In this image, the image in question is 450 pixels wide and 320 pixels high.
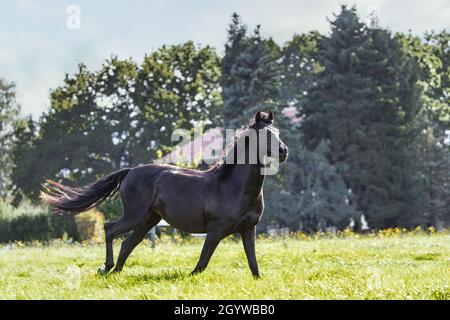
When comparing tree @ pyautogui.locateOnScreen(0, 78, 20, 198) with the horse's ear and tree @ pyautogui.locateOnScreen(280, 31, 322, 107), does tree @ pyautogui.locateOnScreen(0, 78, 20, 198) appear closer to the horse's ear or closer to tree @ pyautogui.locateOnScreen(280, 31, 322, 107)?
tree @ pyautogui.locateOnScreen(280, 31, 322, 107)

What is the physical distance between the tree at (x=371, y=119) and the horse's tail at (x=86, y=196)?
20.9 m

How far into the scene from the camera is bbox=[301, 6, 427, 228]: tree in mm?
29328

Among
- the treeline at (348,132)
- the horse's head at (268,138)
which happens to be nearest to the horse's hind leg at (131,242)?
the horse's head at (268,138)

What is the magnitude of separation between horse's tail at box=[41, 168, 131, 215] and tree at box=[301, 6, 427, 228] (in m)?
20.9

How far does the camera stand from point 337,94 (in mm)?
31000

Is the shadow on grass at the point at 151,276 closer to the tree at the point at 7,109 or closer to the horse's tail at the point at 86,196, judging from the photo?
the horse's tail at the point at 86,196

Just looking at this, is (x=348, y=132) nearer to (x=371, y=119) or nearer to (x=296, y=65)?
(x=371, y=119)

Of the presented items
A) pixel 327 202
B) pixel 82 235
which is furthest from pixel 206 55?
pixel 82 235

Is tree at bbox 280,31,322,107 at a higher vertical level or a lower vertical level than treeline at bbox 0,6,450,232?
higher

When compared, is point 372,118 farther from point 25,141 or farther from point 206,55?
point 25,141

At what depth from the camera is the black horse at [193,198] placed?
8.03m

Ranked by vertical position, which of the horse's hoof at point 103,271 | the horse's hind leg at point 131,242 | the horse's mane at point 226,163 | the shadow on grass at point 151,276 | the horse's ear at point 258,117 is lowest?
the horse's hoof at point 103,271

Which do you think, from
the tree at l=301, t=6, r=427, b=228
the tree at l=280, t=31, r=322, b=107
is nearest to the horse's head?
the tree at l=301, t=6, r=427, b=228
